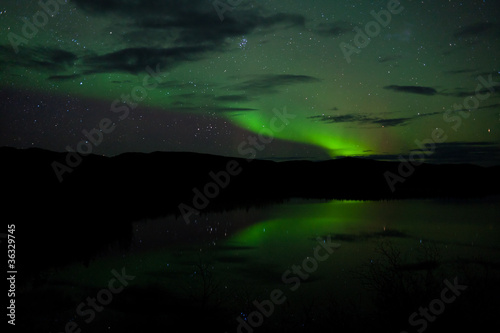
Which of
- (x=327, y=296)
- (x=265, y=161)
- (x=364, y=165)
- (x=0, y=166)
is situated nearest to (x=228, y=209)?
(x=0, y=166)

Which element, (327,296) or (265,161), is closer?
(327,296)

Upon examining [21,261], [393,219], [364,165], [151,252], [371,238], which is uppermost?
[21,261]

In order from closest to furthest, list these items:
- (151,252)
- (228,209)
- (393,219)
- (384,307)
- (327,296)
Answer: (384,307)
(327,296)
(151,252)
(393,219)
(228,209)

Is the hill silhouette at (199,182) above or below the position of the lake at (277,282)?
below

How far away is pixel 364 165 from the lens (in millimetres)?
99750

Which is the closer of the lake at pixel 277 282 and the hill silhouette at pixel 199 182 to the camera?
the lake at pixel 277 282

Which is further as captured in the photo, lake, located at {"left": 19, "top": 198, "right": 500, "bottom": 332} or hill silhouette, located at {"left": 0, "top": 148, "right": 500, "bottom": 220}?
hill silhouette, located at {"left": 0, "top": 148, "right": 500, "bottom": 220}

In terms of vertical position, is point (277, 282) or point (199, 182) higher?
point (277, 282)

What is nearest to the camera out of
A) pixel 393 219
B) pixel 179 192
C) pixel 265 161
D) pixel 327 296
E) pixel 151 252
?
pixel 327 296

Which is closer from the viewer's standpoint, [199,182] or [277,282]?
[277,282]

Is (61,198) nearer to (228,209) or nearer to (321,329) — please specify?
(228,209)

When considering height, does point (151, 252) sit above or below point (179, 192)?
above

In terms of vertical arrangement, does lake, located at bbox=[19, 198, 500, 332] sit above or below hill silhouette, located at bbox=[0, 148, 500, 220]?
above

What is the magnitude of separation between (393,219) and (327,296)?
19589 millimetres
